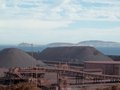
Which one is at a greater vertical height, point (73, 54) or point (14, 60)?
point (73, 54)

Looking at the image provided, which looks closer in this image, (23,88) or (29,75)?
(23,88)

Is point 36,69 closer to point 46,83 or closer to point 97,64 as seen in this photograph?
point 46,83

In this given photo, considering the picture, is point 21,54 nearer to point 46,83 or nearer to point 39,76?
point 39,76

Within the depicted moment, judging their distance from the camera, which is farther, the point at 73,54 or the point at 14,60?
the point at 73,54

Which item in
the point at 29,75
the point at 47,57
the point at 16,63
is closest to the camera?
the point at 29,75

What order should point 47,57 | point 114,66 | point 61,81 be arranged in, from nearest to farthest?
point 61,81
point 114,66
point 47,57

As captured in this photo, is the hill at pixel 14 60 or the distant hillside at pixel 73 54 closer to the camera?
the hill at pixel 14 60

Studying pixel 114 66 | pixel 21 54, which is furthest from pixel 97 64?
pixel 21 54

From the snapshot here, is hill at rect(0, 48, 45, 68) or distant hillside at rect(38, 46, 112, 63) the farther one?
distant hillside at rect(38, 46, 112, 63)
